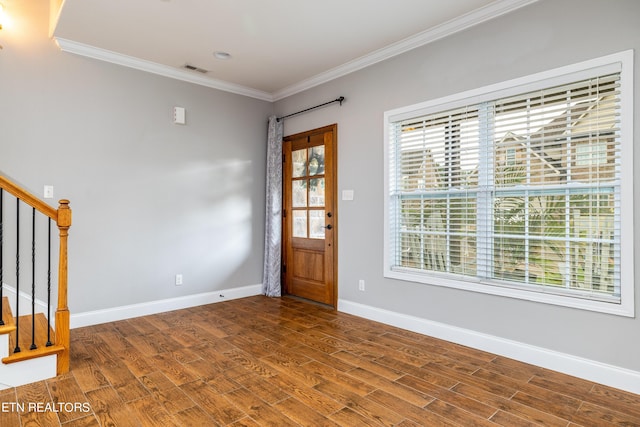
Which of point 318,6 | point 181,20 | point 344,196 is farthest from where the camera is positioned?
point 344,196

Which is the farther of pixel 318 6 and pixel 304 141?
pixel 304 141

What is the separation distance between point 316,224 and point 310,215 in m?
0.16

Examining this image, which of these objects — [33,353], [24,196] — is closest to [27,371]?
[33,353]

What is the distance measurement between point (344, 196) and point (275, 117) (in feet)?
5.33

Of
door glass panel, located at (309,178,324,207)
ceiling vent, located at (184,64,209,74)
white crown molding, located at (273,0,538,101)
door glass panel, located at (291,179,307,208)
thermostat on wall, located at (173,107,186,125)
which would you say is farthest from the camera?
door glass panel, located at (291,179,307,208)

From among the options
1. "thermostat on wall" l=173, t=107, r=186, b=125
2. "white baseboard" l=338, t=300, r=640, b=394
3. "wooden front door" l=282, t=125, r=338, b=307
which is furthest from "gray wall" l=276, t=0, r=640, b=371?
"thermostat on wall" l=173, t=107, r=186, b=125

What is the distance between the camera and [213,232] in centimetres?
456

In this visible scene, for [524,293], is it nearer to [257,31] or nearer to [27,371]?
[257,31]

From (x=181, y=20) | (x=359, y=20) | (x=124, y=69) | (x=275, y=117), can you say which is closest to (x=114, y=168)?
(x=124, y=69)

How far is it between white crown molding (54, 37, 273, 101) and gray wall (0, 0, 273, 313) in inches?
2.8

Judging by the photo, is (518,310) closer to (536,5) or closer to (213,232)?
(536,5)

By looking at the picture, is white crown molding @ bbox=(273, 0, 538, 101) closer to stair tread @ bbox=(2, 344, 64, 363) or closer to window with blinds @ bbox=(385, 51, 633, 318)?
window with blinds @ bbox=(385, 51, 633, 318)

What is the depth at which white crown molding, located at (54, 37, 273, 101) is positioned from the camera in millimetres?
3552

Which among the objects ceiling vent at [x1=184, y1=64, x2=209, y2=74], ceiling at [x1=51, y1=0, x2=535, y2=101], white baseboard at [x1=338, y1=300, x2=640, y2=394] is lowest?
white baseboard at [x1=338, y1=300, x2=640, y2=394]
